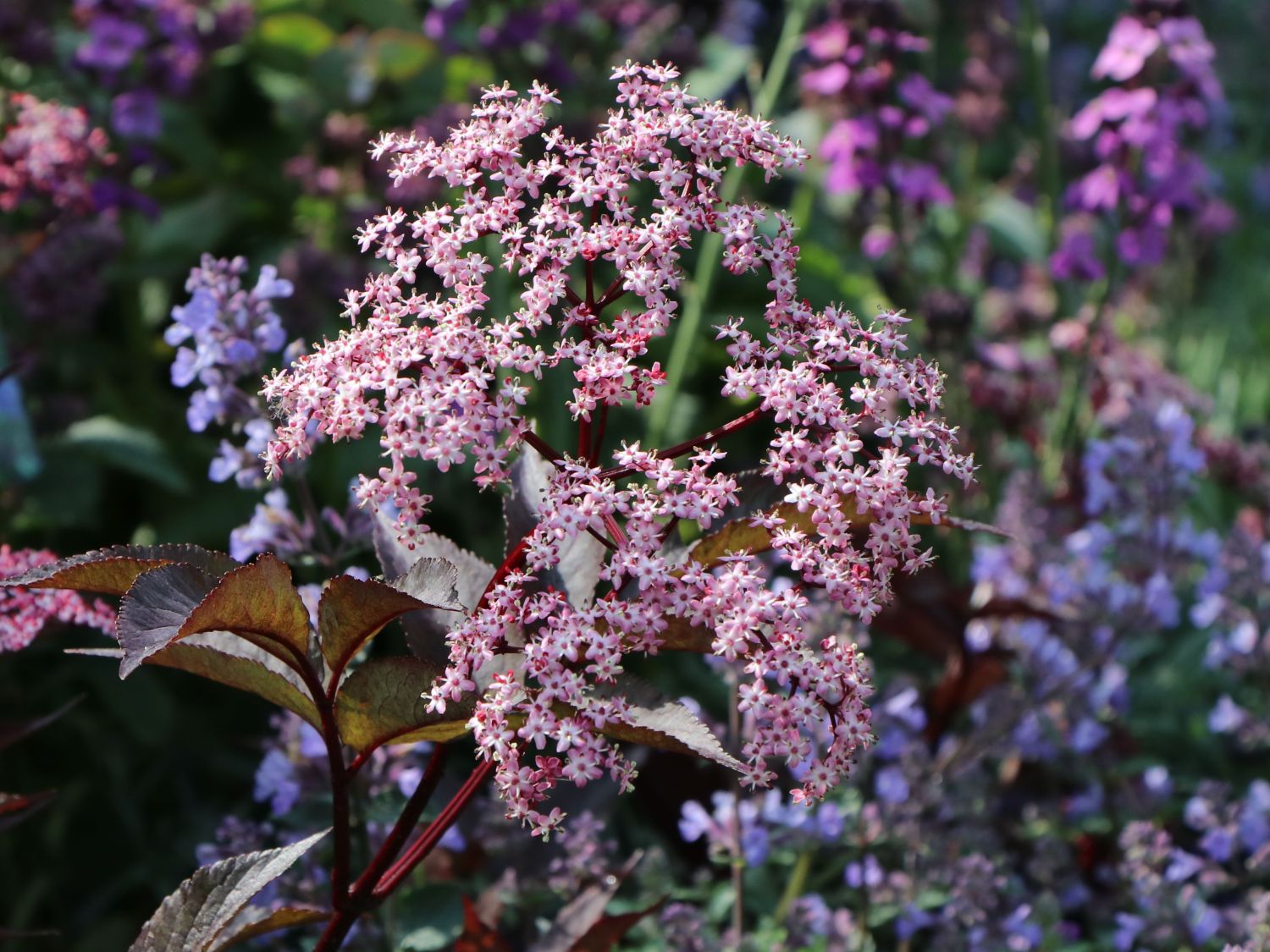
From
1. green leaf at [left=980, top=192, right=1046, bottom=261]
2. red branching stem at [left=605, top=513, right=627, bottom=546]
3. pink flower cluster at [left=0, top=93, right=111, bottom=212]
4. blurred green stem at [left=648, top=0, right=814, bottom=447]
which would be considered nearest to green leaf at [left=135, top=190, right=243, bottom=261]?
pink flower cluster at [left=0, top=93, right=111, bottom=212]

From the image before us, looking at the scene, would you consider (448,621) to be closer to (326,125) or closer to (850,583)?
(850,583)

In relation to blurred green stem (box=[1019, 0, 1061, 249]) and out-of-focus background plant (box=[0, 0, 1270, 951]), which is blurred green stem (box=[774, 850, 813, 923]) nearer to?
out-of-focus background plant (box=[0, 0, 1270, 951])

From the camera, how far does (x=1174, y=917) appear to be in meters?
1.78

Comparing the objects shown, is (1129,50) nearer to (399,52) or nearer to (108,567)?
(399,52)

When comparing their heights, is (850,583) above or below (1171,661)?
below

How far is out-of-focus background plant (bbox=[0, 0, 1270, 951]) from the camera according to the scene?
1.68m

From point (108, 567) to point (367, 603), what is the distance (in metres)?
0.19

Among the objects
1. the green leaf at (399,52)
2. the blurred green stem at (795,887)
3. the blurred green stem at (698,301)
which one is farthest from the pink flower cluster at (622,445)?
the green leaf at (399,52)

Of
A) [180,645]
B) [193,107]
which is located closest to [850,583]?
[180,645]

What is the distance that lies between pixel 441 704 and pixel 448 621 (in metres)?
0.18

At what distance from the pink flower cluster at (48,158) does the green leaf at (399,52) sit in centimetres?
103

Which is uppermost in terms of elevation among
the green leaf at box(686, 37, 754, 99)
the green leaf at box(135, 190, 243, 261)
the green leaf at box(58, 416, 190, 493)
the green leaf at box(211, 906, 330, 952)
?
the green leaf at box(686, 37, 754, 99)

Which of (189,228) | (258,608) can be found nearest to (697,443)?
(258,608)

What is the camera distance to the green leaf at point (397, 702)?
3.46 ft
